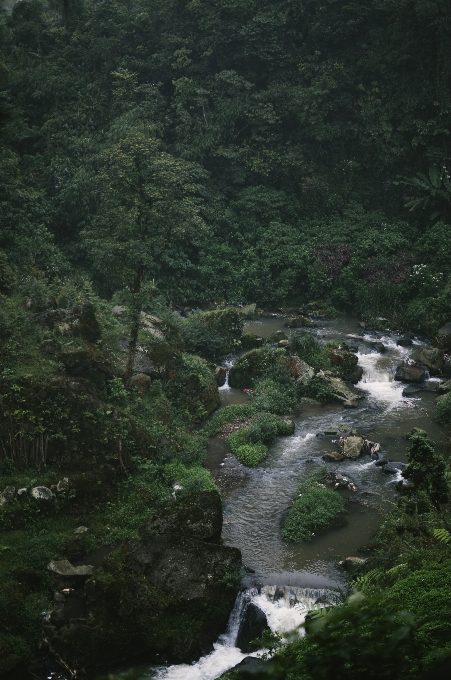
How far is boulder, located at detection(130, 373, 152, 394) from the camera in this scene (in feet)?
51.8

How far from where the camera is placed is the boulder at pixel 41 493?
11.7 meters

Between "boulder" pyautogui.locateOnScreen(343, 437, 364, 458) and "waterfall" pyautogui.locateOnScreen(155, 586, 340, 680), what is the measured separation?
480 centimetres

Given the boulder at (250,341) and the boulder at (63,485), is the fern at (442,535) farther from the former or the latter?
the boulder at (250,341)

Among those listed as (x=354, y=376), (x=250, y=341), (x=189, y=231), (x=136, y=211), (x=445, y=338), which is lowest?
(x=354, y=376)

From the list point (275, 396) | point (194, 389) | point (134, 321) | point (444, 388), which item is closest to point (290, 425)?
point (275, 396)

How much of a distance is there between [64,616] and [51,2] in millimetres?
31700

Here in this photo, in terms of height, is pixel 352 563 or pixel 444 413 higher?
pixel 444 413

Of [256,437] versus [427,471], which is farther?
[256,437]

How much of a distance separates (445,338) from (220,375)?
696cm

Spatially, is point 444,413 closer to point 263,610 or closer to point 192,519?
point 192,519

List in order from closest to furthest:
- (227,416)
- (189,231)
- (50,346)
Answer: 1. (50,346)
2. (189,231)
3. (227,416)

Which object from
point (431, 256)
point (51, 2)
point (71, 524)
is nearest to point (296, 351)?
point (431, 256)

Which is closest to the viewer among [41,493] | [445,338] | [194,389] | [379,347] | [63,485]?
[41,493]

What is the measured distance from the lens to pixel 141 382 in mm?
15922
